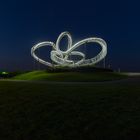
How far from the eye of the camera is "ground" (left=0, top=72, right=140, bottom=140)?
371 inches

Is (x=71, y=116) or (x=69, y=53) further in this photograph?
(x=69, y=53)

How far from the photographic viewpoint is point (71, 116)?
10812 millimetres

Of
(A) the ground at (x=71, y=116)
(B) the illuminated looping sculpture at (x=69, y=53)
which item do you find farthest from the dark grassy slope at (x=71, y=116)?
(B) the illuminated looping sculpture at (x=69, y=53)

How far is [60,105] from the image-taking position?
40.3ft

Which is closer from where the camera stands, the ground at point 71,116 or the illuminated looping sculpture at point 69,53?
the ground at point 71,116

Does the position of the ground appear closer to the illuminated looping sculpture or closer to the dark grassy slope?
the dark grassy slope

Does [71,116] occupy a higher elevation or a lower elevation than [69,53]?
lower

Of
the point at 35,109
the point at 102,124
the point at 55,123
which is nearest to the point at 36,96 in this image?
the point at 35,109

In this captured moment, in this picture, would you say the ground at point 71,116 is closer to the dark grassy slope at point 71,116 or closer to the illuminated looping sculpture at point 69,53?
the dark grassy slope at point 71,116

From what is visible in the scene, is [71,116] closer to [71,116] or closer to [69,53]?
[71,116]

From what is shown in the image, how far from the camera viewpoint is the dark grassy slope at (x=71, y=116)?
9430mm

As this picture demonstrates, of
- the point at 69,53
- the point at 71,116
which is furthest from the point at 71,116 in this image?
the point at 69,53

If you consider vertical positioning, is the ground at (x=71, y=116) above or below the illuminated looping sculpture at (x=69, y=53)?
below

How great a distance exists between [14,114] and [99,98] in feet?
13.7
